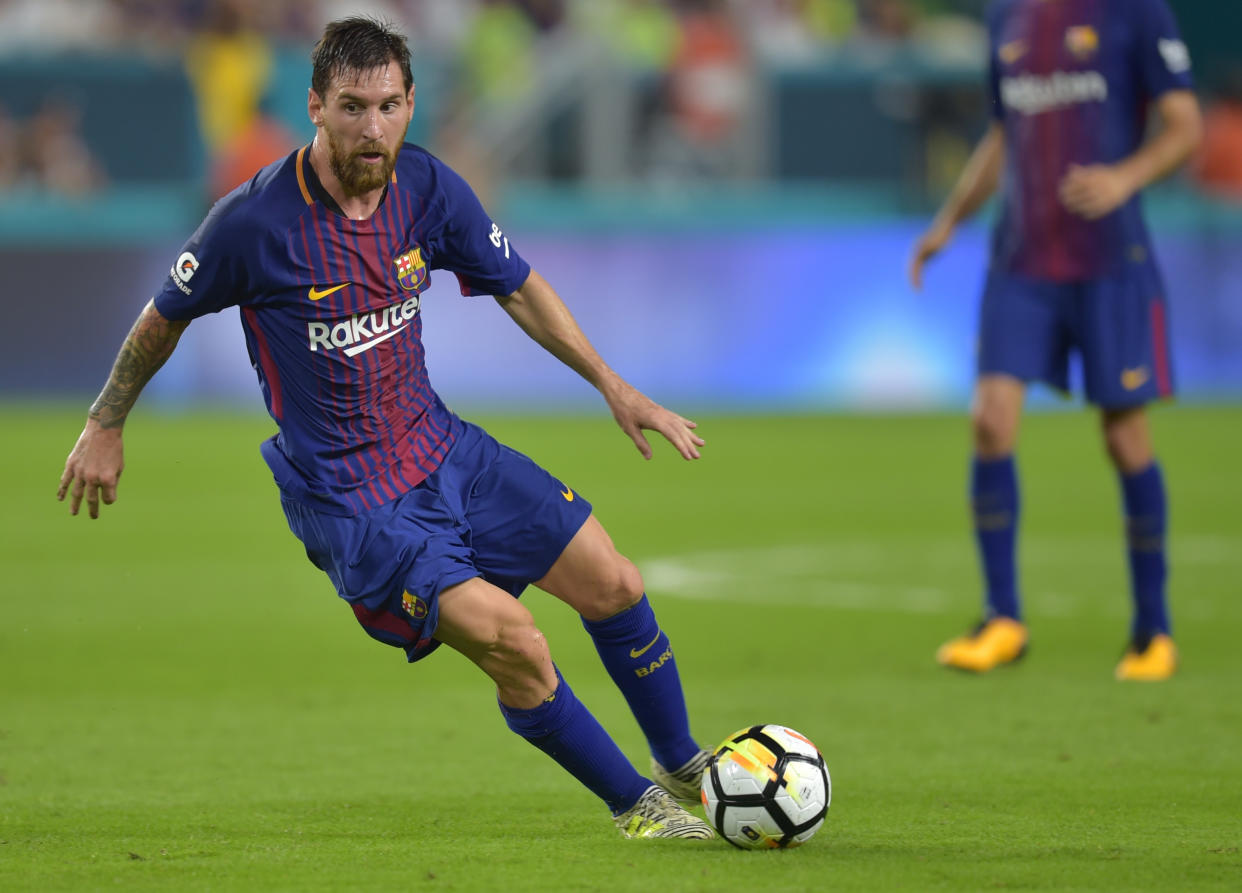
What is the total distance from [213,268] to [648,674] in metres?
1.43

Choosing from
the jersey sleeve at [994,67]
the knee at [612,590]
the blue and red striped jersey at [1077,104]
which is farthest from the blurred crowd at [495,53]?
the knee at [612,590]

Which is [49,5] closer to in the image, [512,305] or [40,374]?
[40,374]

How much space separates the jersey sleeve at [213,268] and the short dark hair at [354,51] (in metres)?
0.36

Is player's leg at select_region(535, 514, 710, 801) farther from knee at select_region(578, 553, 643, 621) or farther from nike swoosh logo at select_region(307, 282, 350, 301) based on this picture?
Result: nike swoosh logo at select_region(307, 282, 350, 301)

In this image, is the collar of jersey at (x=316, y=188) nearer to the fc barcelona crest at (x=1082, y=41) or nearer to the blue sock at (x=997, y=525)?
the blue sock at (x=997, y=525)

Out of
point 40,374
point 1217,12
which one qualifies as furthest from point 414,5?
point 1217,12

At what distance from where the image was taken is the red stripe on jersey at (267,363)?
4359mm

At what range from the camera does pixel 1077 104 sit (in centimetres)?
674

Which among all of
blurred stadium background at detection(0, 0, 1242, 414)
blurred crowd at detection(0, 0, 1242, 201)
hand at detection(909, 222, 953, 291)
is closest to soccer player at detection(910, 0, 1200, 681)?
hand at detection(909, 222, 953, 291)

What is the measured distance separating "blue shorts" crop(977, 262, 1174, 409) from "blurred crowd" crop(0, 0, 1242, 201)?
11.2 meters

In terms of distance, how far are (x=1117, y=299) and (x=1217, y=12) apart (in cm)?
1787

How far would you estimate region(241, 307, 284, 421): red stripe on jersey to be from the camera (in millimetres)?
4359

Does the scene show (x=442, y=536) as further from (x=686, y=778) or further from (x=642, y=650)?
(x=686, y=778)

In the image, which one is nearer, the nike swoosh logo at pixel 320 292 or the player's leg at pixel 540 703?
the player's leg at pixel 540 703
